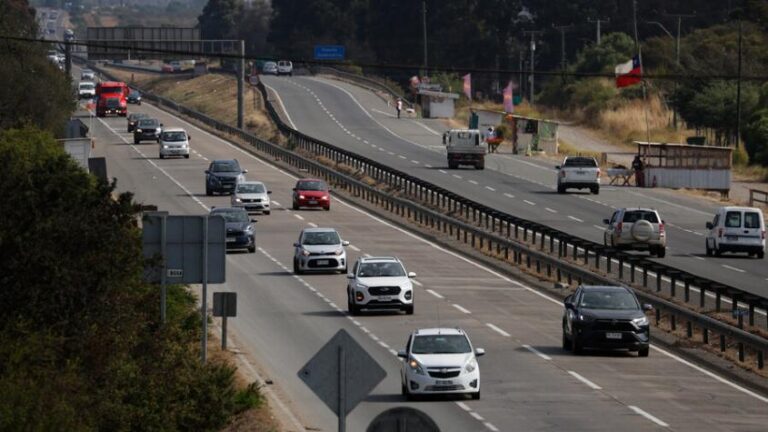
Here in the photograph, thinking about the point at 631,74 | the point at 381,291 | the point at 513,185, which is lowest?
the point at 513,185

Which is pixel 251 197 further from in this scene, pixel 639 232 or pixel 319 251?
pixel 639 232

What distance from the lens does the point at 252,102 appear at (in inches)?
5527

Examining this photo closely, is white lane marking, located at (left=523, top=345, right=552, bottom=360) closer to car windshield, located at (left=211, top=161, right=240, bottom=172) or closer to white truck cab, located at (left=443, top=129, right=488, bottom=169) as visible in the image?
car windshield, located at (left=211, top=161, right=240, bottom=172)

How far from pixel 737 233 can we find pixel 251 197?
63.6 feet

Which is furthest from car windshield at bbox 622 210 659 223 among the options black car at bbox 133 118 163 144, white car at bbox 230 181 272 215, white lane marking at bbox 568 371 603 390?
black car at bbox 133 118 163 144

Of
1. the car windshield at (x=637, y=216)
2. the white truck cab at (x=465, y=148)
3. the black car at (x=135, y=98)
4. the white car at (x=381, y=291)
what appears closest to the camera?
the white car at (x=381, y=291)

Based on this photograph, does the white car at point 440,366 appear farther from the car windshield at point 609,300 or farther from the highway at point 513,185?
the highway at point 513,185

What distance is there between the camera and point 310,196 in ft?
221

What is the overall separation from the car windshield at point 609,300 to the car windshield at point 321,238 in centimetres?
1501

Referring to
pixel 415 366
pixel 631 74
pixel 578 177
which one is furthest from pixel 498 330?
pixel 578 177

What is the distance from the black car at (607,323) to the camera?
3266 centimetres

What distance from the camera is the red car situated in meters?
67.3

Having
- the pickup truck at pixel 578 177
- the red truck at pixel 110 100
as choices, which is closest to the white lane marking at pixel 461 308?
the pickup truck at pixel 578 177

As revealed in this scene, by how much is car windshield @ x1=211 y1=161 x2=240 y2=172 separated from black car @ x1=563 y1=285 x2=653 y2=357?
40.4 meters
